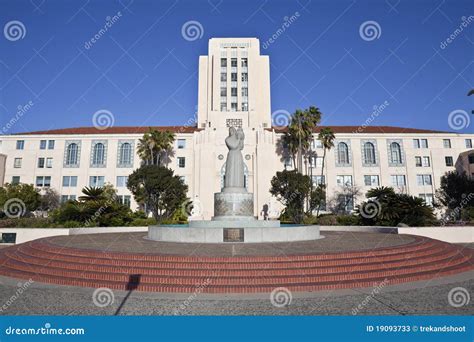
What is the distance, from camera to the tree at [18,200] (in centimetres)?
3406

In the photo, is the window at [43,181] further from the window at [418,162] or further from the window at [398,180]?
the window at [418,162]

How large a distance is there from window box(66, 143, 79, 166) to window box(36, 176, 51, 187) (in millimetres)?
3726

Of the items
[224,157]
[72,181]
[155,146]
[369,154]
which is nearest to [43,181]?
[72,181]

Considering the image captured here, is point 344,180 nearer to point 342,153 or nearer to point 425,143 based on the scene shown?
point 342,153

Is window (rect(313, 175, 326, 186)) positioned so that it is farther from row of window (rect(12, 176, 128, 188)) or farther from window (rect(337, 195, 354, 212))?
row of window (rect(12, 176, 128, 188))

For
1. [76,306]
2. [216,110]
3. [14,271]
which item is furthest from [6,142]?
[76,306]

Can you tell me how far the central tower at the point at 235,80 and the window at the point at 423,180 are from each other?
2559cm

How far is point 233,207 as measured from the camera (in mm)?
15469

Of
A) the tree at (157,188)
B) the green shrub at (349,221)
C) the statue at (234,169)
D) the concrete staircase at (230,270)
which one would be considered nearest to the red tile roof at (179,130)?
the tree at (157,188)

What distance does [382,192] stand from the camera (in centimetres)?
2175

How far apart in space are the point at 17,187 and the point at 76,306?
3982 centimetres

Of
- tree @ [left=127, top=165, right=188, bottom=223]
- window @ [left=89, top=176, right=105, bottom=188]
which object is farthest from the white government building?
tree @ [left=127, top=165, right=188, bottom=223]

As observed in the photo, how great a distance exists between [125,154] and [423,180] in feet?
153

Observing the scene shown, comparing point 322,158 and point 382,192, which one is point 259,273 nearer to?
point 382,192
